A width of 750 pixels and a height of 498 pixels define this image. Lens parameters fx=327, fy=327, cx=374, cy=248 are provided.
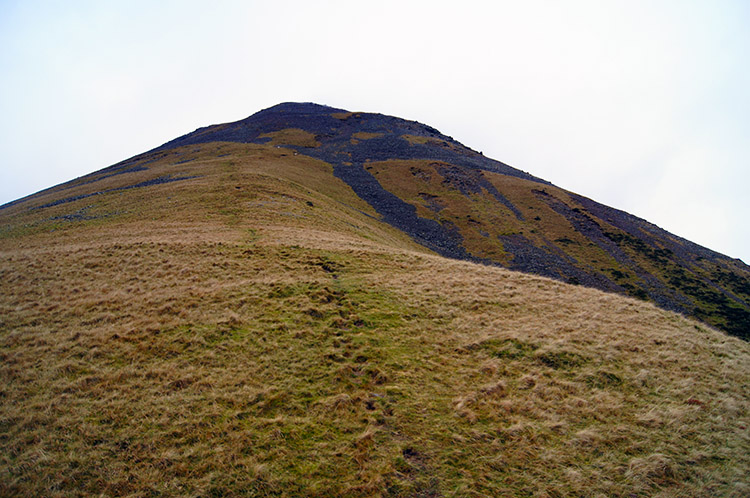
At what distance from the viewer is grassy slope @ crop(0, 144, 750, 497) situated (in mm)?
8609

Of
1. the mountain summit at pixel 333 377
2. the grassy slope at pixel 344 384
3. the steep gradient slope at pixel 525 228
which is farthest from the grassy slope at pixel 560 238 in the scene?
the grassy slope at pixel 344 384

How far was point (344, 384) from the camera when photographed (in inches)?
470

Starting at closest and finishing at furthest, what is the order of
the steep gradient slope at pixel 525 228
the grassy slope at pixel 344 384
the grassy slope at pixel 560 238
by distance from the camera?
the grassy slope at pixel 344 384
the grassy slope at pixel 560 238
the steep gradient slope at pixel 525 228

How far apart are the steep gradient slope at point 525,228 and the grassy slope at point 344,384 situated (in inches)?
1309

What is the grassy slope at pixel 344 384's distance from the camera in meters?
8.61

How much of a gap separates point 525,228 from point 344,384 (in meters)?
57.8

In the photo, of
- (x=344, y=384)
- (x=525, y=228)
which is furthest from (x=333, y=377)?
(x=525, y=228)

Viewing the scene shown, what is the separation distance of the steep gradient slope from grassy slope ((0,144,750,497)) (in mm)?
33244

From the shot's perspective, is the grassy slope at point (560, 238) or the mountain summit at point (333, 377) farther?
the grassy slope at point (560, 238)

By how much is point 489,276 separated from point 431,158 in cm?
7187

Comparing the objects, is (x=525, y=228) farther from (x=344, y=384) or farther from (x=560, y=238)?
(x=344, y=384)

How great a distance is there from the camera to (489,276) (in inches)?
923

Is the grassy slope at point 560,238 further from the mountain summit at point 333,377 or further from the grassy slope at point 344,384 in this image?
the grassy slope at point 344,384

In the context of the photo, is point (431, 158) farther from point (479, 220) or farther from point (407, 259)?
point (407, 259)
